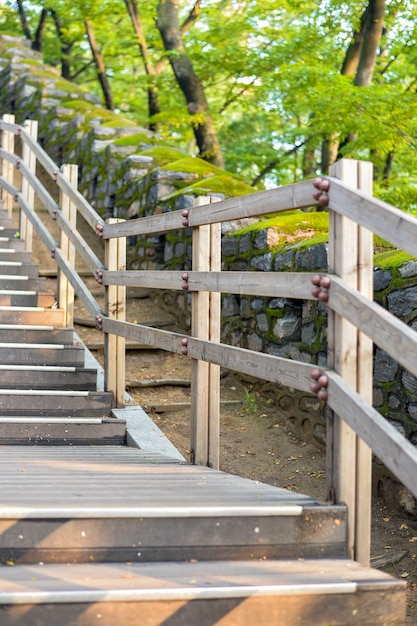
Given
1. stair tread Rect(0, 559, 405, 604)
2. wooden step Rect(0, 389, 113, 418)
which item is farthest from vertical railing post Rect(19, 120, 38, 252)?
stair tread Rect(0, 559, 405, 604)

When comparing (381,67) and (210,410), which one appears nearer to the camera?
(210,410)

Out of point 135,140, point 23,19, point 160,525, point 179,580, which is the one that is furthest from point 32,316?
point 23,19

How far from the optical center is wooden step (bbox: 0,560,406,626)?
7.30 feet

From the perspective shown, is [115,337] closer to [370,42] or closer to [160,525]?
[160,525]

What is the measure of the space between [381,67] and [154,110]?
3.82 meters

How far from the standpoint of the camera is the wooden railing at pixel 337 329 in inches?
95.3

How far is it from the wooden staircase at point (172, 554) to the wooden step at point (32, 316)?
2.65 metres

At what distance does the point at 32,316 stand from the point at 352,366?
3.96 metres

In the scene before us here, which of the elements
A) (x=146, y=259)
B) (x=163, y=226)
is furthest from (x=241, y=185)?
(x=163, y=226)

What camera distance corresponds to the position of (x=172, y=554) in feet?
8.79

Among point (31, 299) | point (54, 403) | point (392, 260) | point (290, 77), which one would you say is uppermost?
point (290, 77)

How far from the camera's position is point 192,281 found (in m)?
4.10

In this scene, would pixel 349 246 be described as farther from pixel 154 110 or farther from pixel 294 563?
pixel 154 110

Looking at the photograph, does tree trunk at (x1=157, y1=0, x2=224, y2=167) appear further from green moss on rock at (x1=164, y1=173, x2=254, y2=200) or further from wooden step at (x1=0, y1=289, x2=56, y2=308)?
wooden step at (x1=0, y1=289, x2=56, y2=308)
